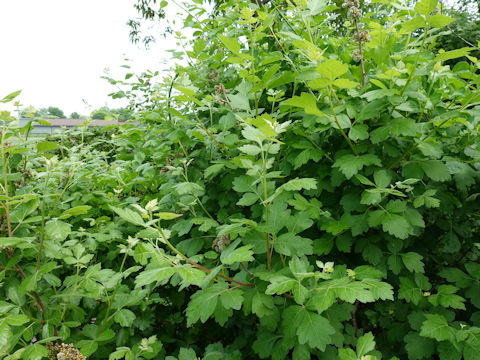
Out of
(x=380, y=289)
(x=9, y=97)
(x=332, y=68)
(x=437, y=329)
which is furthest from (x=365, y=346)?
(x=9, y=97)

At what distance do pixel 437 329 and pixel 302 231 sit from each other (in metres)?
0.66

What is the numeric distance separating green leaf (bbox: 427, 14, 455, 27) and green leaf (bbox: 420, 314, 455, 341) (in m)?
1.16

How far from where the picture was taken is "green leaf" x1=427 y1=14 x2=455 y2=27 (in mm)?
1251

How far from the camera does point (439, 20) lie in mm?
1263

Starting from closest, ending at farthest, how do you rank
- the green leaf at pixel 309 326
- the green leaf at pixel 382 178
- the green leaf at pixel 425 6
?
the green leaf at pixel 309 326 < the green leaf at pixel 425 6 < the green leaf at pixel 382 178

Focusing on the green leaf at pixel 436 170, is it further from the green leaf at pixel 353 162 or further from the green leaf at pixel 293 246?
the green leaf at pixel 293 246

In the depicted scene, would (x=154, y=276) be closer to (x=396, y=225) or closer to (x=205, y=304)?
(x=205, y=304)

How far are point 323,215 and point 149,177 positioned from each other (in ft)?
3.77

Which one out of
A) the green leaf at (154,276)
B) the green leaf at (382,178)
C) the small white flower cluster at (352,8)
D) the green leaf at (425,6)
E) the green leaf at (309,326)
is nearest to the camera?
the green leaf at (154,276)

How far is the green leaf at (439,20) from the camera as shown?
1.25 m

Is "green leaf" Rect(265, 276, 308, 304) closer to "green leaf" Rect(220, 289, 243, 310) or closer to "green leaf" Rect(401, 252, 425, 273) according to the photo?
"green leaf" Rect(220, 289, 243, 310)

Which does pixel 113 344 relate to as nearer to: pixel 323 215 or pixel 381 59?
pixel 323 215

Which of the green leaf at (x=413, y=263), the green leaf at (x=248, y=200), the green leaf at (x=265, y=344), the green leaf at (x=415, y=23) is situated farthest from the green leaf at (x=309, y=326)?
the green leaf at (x=415, y=23)

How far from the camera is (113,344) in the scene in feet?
5.78
